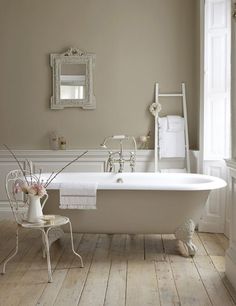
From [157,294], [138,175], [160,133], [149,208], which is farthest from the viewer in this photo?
[160,133]

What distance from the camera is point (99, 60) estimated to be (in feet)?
→ 19.0

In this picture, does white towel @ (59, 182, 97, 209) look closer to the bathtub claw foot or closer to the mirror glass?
the bathtub claw foot

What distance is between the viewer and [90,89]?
579 centimetres

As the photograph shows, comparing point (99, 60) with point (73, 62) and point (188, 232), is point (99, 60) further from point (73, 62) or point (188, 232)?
point (188, 232)

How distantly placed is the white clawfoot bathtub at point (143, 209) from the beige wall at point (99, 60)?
170 cm

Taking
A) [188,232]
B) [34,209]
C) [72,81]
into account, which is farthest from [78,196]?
[72,81]

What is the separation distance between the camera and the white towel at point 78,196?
13.3ft

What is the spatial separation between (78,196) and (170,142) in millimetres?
1925

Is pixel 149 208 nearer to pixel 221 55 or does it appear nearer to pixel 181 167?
pixel 181 167

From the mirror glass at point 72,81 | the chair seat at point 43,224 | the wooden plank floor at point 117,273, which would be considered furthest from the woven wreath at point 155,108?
the chair seat at point 43,224

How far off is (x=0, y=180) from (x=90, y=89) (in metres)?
1.63

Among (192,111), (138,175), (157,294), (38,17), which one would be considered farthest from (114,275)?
(38,17)

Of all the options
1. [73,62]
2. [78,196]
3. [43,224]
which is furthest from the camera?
[73,62]

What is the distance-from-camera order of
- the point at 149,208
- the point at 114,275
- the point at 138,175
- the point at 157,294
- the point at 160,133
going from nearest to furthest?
the point at 157,294
the point at 114,275
the point at 149,208
the point at 138,175
the point at 160,133
